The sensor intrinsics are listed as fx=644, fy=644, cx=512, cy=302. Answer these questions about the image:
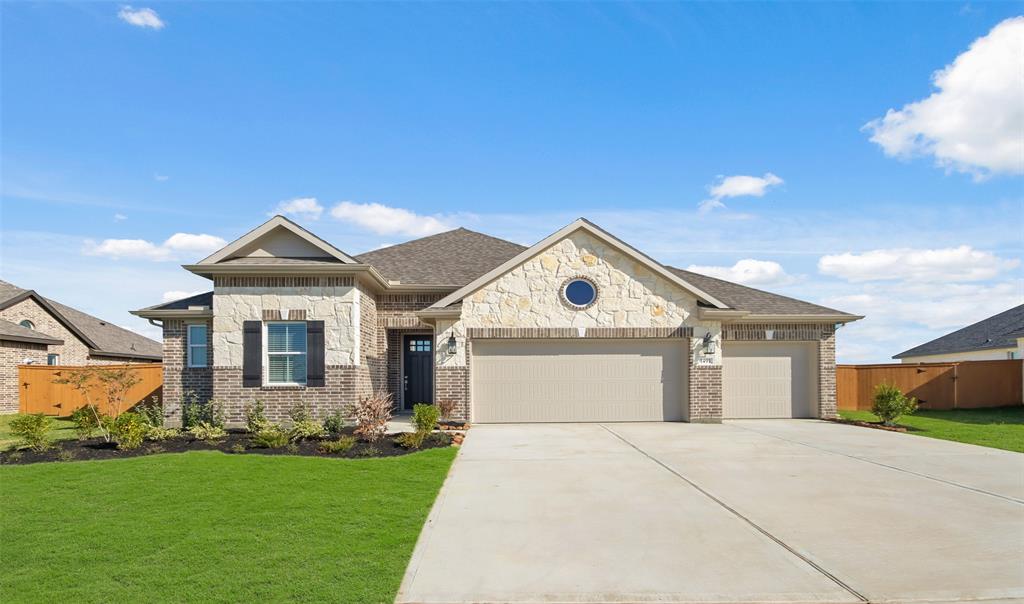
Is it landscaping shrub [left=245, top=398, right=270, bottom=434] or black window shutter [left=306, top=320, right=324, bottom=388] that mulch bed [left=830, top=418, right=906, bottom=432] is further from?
landscaping shrub [left=245, top=398, right=270, bottom=434]

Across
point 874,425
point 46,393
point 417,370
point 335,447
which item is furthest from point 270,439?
point 46,393

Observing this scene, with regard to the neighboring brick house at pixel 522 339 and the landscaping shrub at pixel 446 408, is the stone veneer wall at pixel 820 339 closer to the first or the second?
the neighboring brick house at pixel 522 339

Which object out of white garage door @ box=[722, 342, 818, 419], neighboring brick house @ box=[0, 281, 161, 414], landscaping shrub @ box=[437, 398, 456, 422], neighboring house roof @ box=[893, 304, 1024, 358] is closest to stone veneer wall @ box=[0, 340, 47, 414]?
neighboring brick house @ box=[0, 281, 161, 414]

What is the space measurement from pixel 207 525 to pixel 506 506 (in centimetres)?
326

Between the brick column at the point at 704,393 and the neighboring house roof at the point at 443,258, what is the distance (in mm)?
6696

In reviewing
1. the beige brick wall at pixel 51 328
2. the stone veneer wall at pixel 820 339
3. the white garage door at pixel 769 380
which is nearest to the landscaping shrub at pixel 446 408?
the white garage door at pixel 769 380

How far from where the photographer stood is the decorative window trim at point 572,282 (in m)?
16.4

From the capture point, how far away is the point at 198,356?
55.4 ft

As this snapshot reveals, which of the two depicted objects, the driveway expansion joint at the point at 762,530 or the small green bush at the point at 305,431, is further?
the small green bush at the point at 305,431

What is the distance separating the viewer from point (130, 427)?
11617 mm

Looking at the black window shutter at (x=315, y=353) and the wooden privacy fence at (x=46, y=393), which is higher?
the black window shutter at (x=315, y=353)

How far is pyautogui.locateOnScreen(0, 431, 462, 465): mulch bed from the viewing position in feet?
36.0

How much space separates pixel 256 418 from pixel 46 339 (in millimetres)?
17376

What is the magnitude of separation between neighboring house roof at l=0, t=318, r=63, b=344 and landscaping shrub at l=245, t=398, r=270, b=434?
1362cm
